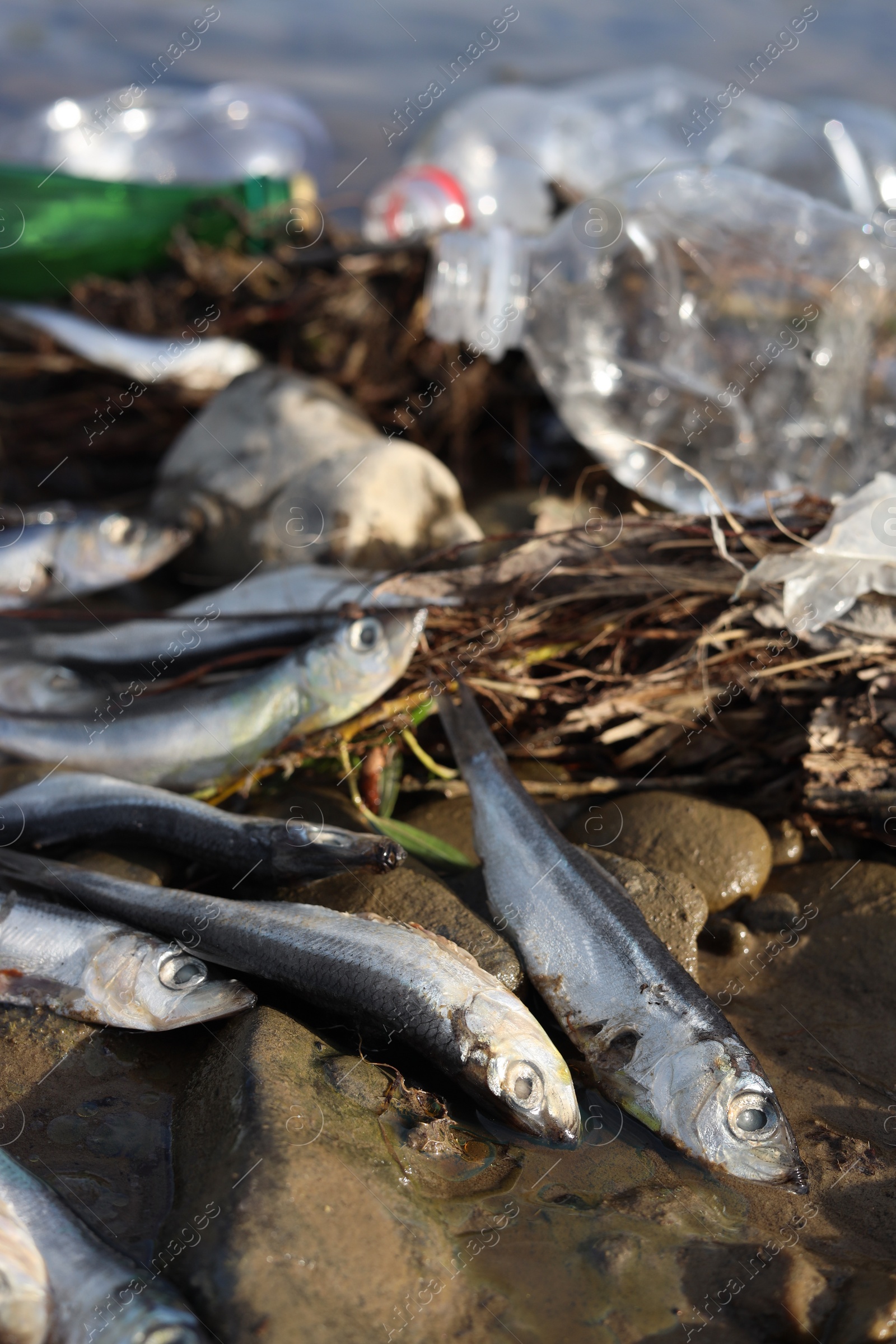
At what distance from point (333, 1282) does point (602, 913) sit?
105 cm

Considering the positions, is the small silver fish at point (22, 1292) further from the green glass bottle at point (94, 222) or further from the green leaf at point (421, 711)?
the green glass bottle at point (94, 222)

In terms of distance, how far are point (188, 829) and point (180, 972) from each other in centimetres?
58

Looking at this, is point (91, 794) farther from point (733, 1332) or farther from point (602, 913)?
point (733, 1332)

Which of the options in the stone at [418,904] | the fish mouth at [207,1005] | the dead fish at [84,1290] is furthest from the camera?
the stone at [418,904]

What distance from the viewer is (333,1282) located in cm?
162

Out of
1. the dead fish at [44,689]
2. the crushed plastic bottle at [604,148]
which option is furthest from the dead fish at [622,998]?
the crushed plastic bottle at [604,148]

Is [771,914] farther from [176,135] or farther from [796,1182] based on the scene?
[176,135]

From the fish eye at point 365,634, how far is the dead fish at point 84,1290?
1736mm

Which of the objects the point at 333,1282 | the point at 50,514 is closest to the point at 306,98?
the point at 50,514

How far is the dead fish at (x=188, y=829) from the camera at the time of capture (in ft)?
8.10

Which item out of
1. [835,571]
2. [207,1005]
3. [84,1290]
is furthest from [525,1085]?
[835,571]

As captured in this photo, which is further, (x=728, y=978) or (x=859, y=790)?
(x=859, y=790)

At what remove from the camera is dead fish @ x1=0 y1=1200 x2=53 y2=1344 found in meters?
1.52

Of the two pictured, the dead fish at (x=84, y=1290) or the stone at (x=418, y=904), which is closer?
the dead fish at (x=84, y=1290)
